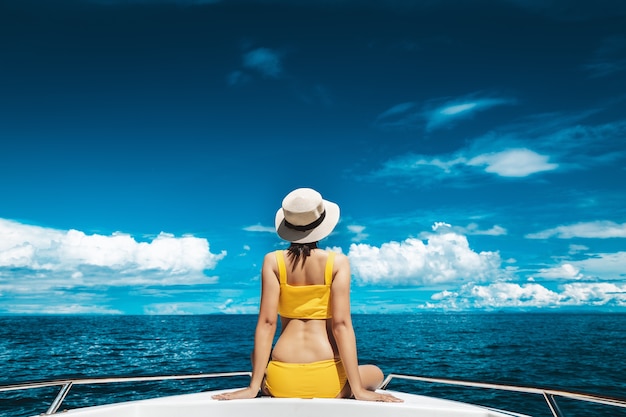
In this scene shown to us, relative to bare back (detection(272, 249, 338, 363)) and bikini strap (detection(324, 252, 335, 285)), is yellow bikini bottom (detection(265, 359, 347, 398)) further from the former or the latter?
bikini strap (detection(324, 252, 335, 285))

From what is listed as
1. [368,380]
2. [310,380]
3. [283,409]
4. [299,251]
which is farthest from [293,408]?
[299,251]

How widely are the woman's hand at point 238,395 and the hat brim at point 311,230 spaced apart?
974mm

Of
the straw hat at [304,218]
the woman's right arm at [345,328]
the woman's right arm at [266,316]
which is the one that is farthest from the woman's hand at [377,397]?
the straw hat at [304,218]

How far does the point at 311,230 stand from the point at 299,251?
160 mm

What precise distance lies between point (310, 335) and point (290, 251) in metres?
0.56

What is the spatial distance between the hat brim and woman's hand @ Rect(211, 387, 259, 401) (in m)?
0.97

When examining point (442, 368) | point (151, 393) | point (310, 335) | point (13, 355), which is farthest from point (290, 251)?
point (13, 355)

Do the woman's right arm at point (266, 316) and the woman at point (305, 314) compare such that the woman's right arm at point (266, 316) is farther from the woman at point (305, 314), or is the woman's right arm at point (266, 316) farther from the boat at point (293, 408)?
the boat at point (293, 408)

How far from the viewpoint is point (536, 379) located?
21641 millimetres

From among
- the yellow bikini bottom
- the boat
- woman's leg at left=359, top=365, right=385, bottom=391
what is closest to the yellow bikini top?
the yellow bikini bottom

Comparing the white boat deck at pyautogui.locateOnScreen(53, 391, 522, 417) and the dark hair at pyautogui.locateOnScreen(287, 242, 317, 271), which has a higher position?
the dark hair at pyautogui.locateOnScreen(287, 242, 317, 271)

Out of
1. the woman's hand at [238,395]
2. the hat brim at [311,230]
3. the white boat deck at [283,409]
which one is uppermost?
the hat brim at [311,230]

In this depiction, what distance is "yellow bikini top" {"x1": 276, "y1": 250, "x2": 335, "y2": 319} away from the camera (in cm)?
307

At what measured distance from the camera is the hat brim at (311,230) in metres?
3.18
